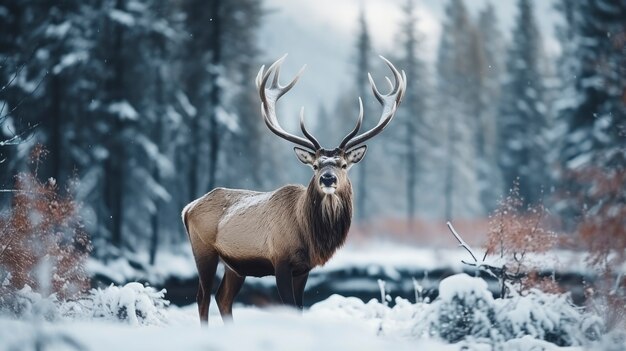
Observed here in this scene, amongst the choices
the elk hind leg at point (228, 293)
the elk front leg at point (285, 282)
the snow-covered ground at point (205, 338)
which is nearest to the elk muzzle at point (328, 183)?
the elk front leg at point (285, 282)

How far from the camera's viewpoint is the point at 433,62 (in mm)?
39156

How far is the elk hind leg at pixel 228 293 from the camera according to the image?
812cm

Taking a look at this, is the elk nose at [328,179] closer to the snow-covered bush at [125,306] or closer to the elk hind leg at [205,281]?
the elk hind leg at [205,281]

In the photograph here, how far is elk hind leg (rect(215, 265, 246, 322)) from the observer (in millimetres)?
8116

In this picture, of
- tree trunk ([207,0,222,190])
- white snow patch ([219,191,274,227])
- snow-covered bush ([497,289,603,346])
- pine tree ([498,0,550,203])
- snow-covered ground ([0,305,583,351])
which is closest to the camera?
Answer: snow-covered ground ([0,305,583,351])

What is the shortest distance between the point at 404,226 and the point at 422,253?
11.7 feet

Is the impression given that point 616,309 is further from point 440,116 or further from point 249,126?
point 440,116

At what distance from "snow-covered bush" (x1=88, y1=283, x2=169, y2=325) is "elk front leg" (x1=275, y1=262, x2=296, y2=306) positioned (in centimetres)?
137

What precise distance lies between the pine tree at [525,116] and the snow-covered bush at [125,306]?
2689 centimetres

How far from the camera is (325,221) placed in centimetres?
730

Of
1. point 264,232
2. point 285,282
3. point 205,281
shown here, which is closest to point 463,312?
point 285,282

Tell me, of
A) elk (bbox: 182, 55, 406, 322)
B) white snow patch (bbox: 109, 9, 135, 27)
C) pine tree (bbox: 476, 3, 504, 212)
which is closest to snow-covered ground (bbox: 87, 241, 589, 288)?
white snow patch (bbox: 109, 9, 135, 27)

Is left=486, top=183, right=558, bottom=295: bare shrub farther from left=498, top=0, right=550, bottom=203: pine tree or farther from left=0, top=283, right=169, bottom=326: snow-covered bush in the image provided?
left=498, top=0, right=550, bottom=203: pine tree

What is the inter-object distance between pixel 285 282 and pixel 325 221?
72 centimetres
